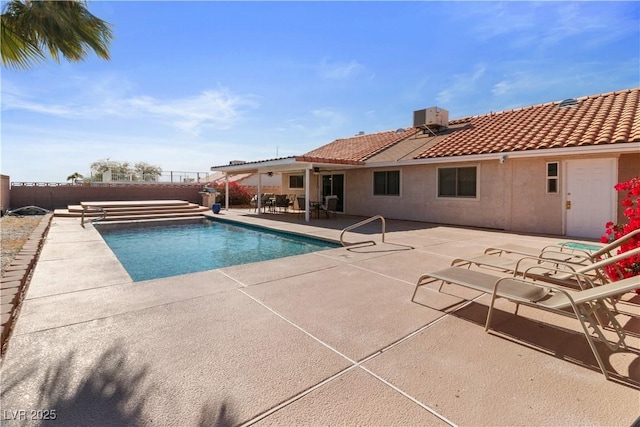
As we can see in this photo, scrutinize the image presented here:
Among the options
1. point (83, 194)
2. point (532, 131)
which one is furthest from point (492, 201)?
point (83, 194)

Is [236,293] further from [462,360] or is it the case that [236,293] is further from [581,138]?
[581,138]

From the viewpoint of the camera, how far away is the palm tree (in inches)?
247

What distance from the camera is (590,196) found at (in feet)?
32.7

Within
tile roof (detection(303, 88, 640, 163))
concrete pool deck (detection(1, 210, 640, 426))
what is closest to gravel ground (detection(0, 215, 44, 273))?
concrete pool deck (detection(1, 210, 640, 426))

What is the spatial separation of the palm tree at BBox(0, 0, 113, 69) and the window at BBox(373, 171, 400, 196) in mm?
11976

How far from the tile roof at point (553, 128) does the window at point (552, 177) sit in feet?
2.90

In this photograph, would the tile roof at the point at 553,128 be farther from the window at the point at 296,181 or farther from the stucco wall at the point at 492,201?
the window at the point at 296,181

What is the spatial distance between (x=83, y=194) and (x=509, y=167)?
24.2 m

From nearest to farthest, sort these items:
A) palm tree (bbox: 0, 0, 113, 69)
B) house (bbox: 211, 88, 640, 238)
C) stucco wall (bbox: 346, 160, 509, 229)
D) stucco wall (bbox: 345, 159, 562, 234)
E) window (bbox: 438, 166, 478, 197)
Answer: palm tree (bbox: 0, 0, 113, 69) → house (bbox: 211, 88, 640, 238) → stucco wall (bbox: 345, 159, 562, 234) → stucco wall (bbox: 346, 160, 509, 229) → window (bbox: 438, 166, 478, 197)

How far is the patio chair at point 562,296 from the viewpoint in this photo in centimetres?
272

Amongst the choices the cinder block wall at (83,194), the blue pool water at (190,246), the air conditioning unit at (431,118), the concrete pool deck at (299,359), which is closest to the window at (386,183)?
the air conditioning unit at (431,118)

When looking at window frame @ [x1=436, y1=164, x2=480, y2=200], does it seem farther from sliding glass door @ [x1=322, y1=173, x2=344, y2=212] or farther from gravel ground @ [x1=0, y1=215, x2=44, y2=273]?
gravel ground @ [x1=0, y1=215, x2=44, y2=273]

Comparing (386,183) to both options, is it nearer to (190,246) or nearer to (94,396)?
(190,246)

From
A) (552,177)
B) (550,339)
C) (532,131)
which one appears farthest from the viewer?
(532,131)
